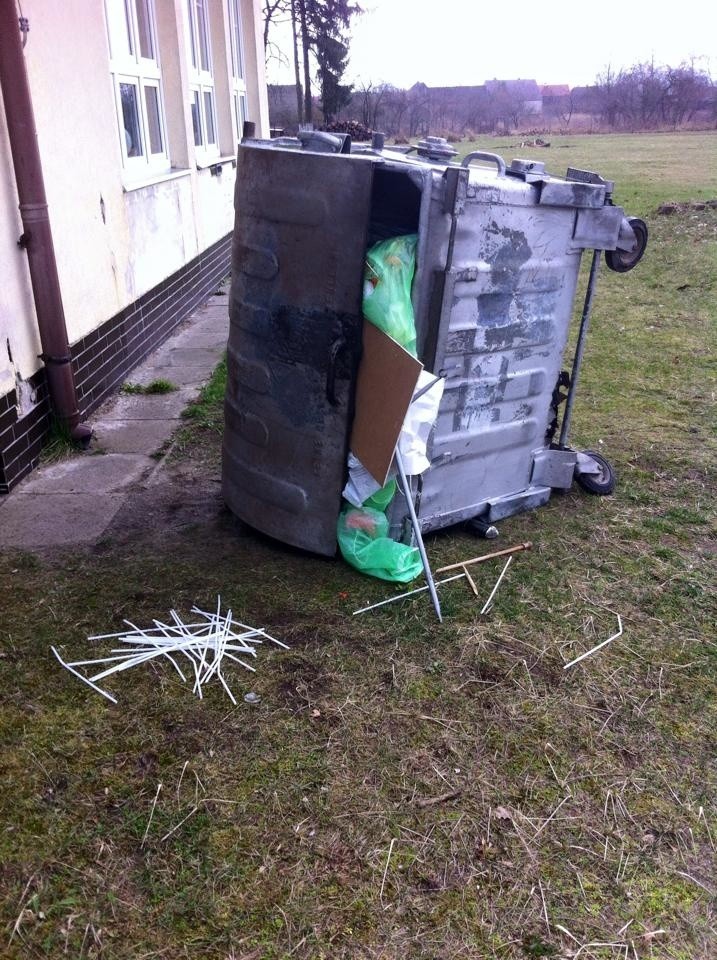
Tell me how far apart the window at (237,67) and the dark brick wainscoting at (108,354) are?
303 cm

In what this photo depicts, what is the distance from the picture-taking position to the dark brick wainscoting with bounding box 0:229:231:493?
173 inches

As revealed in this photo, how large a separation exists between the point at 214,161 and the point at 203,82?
0.94 meters

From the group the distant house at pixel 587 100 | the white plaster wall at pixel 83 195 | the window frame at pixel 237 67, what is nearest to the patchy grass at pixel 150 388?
the white plaster wall at pixel 83 195

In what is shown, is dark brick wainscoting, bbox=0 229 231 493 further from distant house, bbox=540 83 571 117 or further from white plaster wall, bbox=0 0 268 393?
distant house, bbox=540 83 571 117

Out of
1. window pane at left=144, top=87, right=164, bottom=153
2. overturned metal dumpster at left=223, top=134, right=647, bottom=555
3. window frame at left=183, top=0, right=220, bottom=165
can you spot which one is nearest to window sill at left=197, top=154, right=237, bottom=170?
window frame at left=183, top=0, right=220, bottom=165

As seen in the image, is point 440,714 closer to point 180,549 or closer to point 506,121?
point 180,549

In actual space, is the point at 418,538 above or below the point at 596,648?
above

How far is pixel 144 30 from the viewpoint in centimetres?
743

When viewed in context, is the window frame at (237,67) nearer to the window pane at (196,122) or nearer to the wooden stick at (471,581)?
the window pane at (196,122)

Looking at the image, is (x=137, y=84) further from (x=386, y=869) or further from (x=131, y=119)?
(x=386, y=869)

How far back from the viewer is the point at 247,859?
2266 mm

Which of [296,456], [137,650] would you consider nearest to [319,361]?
[296,456]

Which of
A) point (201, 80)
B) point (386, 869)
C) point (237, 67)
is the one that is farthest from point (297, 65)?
point (386, 869)

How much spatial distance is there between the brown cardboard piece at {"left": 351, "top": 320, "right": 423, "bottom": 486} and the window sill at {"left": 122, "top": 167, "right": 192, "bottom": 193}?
153 inches
